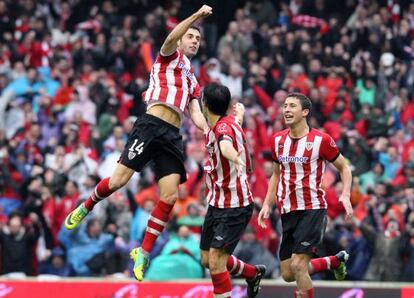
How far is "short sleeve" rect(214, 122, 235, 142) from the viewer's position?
13906 mm

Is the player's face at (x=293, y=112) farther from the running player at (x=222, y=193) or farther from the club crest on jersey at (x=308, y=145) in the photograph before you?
the running player at (x=222, y=193)

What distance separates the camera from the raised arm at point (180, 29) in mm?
13664

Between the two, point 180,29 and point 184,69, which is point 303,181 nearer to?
point 184,69

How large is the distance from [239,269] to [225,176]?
123 centimetres

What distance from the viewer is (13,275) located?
19.2m

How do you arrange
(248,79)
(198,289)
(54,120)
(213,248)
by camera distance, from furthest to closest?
(248,79)
(54,120)
(198,289)
(213,248)

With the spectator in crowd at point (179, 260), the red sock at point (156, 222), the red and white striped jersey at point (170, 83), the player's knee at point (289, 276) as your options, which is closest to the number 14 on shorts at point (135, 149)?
the red and white striped jersey at point (170, 83)

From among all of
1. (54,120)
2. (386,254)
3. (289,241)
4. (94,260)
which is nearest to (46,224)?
(94,260)

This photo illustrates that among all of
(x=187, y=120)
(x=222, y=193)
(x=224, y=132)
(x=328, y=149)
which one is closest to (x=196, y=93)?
(x=224, y=132)

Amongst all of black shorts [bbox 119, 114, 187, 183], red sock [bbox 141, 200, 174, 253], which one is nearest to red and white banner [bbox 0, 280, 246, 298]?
red sock [bbox 141, 200, 174, 253]

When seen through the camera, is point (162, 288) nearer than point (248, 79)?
Yes

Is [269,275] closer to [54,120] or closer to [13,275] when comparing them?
[13,275]

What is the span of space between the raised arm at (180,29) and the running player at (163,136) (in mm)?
16

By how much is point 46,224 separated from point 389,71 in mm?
7533
